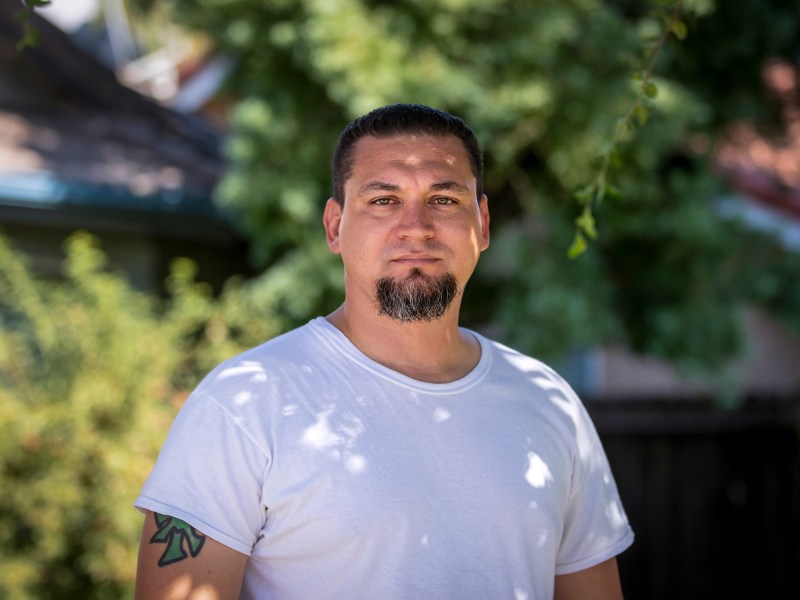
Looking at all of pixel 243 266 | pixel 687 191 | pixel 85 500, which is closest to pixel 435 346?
pixel 85 500

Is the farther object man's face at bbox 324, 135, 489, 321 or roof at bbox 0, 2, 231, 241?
roof at bbox 0, 2, 231, 241

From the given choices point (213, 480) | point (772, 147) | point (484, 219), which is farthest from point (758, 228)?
point (213, 480)

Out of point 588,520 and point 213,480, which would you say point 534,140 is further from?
point 213,480

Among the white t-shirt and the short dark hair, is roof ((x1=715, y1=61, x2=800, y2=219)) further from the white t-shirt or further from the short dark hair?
the white t-shirt

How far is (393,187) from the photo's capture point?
8.29 feet

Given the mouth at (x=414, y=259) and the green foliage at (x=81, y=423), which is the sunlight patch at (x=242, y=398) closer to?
the mouth at (x=414, y=259)

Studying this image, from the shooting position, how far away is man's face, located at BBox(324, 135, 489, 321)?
2.48 meters

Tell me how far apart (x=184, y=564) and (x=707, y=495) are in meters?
7.06

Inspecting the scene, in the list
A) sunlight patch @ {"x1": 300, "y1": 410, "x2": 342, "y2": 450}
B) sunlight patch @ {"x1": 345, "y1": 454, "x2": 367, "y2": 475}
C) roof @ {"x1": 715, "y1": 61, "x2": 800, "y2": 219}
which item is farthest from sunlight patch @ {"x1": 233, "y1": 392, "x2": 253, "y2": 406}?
roof @ {"x1": 715, "y1": 61, "x2": 800, "y2": 219}

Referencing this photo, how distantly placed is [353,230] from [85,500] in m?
3.13

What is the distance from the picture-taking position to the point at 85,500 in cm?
510

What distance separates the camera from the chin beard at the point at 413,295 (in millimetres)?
2486

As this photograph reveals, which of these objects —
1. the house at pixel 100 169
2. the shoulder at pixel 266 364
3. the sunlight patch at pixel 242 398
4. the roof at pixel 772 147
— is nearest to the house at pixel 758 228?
the roof at pixel 772 147

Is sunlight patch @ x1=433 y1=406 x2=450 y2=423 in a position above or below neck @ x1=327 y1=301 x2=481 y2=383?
below
